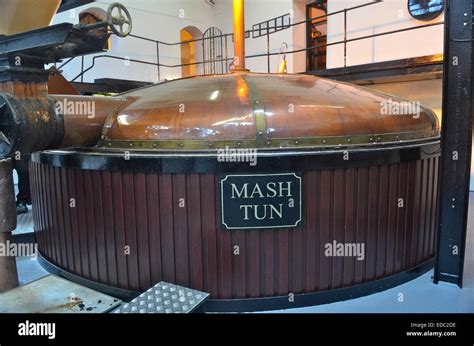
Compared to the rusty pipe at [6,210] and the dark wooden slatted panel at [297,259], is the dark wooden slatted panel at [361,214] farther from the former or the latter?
the rusty pipe at [6,210]

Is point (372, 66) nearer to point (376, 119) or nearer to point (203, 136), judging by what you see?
point (376, 119)

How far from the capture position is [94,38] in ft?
8.93

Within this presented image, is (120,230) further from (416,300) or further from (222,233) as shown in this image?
(416,300)

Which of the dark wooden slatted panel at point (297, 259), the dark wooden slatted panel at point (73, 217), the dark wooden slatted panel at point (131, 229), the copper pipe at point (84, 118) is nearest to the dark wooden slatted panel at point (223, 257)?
the dark wooden slatted panel at point (297, 259)

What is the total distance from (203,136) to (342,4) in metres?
7.09

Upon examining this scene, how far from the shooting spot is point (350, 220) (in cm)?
286

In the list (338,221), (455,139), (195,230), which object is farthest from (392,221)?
(195,230)

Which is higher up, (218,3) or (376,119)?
(218,3)

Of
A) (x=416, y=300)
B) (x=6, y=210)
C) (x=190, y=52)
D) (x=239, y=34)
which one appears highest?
(x=190, y=52)

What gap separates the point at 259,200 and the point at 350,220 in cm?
71

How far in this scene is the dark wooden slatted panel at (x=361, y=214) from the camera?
283 centimetres

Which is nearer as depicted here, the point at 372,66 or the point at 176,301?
the point at 176,301

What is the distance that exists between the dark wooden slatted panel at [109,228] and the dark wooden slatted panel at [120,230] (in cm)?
3

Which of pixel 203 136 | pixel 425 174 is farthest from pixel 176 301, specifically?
pixel 425 174
